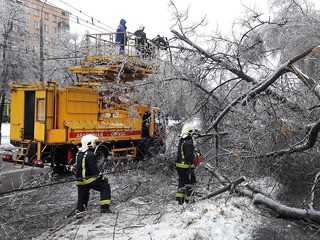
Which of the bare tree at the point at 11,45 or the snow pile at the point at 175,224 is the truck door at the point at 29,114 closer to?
the snow pile at the point at 175,224

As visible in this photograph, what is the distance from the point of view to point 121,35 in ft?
32.8

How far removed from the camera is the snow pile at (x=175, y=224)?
168 inches

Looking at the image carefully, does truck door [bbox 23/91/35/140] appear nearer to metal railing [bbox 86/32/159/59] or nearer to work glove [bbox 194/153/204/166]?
metal railing [bbox 86/32/159/59]

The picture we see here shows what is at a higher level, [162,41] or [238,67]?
[162,41]

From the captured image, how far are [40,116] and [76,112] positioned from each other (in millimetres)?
941

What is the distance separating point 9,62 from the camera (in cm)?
1633

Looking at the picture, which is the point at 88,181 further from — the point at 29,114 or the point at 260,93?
the point at 29,114

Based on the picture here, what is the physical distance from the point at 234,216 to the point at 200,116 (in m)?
3.09

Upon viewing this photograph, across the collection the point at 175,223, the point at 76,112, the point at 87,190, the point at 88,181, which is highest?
the point at 76,112

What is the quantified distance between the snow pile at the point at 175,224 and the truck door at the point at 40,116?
448 centimetres

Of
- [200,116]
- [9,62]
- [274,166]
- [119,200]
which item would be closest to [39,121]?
[119,200]

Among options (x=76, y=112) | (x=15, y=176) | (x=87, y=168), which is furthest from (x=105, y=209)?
(x=15, y=176)

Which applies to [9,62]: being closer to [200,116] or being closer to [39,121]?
[39,121]

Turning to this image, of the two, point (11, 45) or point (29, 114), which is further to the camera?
point (11, 45)
